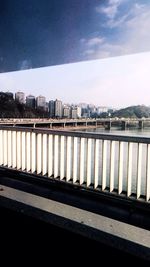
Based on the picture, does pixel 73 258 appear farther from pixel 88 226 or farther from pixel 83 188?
pixel 83 188

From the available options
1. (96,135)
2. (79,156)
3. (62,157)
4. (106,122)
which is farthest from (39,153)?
(106,122)

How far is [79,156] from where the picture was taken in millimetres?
3295

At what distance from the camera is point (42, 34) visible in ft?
14.1

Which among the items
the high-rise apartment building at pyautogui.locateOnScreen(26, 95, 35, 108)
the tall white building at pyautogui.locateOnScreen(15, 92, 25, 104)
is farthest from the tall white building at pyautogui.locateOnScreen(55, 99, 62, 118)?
the high-rise apartment building at pyautogui.locateOnScreen(26, 95, 35, 108)

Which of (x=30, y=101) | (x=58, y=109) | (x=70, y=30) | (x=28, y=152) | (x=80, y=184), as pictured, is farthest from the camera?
(x=30, y=101)

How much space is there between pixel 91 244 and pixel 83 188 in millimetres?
1501

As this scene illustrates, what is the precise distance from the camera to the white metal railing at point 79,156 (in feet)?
9.48

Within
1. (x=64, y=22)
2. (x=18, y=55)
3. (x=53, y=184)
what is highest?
(x=64, y=22)

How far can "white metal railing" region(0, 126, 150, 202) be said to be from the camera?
289 cm

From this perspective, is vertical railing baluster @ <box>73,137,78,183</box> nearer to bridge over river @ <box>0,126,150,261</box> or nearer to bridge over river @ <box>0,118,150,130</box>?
bridge over river @ <box>0,126,150,261</box>

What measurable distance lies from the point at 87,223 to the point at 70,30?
9.60 feet

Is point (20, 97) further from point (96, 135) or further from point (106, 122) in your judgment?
point (96, 135)

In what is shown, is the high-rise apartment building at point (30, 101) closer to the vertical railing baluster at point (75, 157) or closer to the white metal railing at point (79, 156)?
the white metal railing at point (79, 156)

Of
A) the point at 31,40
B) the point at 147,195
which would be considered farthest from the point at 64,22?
the point at 147,195
